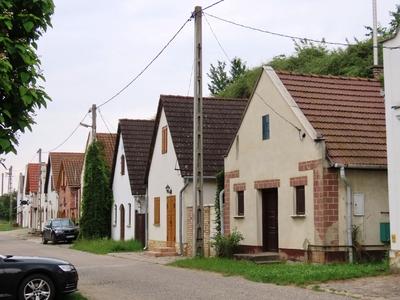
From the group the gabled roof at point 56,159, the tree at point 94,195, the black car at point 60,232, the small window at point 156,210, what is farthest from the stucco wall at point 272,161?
the gabled roof at point 56,159

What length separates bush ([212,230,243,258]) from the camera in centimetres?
2148

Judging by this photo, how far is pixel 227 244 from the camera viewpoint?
846 inches

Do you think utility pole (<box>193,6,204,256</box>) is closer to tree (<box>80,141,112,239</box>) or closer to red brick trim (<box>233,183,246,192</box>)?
red brick trim (<box>233,183,246,192</box>)

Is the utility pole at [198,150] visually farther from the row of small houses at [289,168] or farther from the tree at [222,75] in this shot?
the tree at [222,75]

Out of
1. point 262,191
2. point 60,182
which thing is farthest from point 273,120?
point 60,182

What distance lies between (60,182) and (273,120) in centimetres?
4033

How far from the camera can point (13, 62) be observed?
8.64 m

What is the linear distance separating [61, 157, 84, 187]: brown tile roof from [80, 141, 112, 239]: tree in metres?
16.2

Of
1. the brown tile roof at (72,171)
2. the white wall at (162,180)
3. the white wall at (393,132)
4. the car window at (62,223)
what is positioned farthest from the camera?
the brown tile roof at (72,171)

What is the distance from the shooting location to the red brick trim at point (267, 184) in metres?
20.2

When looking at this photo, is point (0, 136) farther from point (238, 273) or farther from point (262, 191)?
point (262, 191)

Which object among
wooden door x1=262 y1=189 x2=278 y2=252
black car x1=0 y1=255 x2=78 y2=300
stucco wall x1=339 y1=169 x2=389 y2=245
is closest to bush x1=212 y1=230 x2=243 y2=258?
wooden door x1=262 y1=189 x2=278 y2=252

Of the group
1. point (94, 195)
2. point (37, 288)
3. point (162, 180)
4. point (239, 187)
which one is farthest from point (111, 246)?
point (37, 288)

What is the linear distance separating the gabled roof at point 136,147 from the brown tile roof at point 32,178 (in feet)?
131
